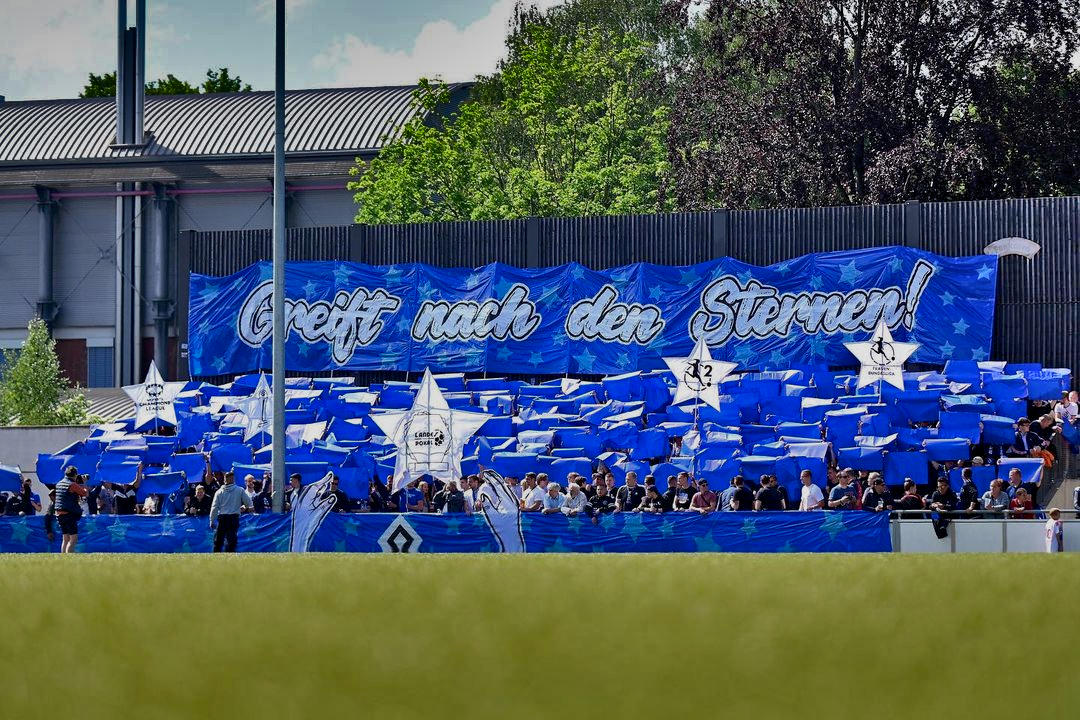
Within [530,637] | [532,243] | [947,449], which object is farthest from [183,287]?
[530,637]

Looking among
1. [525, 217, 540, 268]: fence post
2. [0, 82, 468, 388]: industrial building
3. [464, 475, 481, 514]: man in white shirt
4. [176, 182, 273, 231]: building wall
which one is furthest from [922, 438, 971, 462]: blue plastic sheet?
[176, 182, 273, 231]: building wall

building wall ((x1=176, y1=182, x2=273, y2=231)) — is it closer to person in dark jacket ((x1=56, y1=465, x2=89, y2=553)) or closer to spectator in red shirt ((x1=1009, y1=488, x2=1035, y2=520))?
person in dark jacket ((x1=56, y1=465, x2=89, y2=553))

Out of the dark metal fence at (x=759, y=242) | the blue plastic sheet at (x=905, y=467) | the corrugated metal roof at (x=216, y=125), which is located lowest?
the blue plastic sheet at (x=905, y=467)

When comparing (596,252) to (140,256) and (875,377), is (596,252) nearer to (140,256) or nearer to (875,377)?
(875,377)

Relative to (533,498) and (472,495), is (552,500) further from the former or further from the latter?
(472,495)

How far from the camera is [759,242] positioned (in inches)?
1330

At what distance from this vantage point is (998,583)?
3.62 metres

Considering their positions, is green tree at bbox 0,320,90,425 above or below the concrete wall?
above

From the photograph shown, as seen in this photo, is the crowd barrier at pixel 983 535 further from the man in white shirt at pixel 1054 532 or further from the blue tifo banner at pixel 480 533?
the blue tifo banner at pixel 480 533

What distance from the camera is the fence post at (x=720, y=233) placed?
34.0 metres

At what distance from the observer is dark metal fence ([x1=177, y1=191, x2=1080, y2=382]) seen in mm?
31594

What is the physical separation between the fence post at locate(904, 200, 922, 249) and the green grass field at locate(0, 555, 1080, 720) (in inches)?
1174

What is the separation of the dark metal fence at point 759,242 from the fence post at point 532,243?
2cm

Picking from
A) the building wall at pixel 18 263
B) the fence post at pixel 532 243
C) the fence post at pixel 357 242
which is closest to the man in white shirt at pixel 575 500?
the fence post at pixel 532 243
